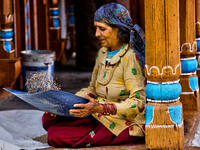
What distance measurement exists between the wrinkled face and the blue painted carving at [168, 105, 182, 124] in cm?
82

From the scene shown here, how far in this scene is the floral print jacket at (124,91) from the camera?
2979 mm

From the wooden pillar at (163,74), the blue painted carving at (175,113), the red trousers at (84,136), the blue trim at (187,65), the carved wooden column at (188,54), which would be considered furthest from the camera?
the blue trim at (187,65)

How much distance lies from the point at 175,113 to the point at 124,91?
513mm

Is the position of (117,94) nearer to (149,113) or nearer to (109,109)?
(109,109)

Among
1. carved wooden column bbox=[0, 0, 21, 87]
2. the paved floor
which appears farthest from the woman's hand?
carved wooden column bbox=[0, 0, 21, 87]

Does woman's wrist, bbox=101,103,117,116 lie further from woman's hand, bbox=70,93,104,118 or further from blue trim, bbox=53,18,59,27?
blue trim, bbox=53,18,59,27

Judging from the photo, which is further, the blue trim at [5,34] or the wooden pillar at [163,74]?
the blue trim at [5,34]

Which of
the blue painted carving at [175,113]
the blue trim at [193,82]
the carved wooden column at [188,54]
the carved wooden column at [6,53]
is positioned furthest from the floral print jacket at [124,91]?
the carved wooden column at [6,53]

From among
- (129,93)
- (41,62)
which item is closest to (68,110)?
(129,93)

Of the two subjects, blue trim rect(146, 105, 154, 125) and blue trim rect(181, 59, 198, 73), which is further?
blue trim rect(181, 59, 198, 73)

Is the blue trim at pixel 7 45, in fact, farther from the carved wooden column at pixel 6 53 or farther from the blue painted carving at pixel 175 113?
the blue painted carving at pixel 175 113

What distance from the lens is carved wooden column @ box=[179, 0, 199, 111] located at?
3.76m

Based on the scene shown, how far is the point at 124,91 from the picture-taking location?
3.10 metres

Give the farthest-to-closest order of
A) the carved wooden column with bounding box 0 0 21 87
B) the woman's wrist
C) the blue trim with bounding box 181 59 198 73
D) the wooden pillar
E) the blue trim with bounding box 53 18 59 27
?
1. the blue trim with bounding box 53 18 59 27
2. the carved wooden column with bounding box 0 0 21 87
3. the blue trim with bounding box 181 59 198 73
4. the woman's wrist
5. the wooden pillar
